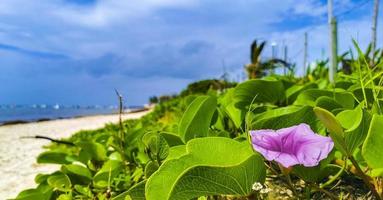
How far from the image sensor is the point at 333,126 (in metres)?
Answer: 0.71

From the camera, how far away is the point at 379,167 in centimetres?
77

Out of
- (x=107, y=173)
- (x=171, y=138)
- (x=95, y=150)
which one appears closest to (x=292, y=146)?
(x=171, y=138)

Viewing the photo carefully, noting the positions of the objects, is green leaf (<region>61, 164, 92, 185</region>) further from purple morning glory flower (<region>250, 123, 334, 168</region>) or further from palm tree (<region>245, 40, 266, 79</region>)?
palm tree (<region>245, 40, 266, 79</region>)

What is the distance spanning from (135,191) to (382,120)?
49 cm

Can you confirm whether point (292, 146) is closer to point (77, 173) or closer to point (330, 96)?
point (330, 96)

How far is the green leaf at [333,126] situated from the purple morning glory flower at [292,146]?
28 millimetres

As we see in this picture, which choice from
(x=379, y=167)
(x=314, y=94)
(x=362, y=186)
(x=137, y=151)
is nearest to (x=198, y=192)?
(x=379, y=167)

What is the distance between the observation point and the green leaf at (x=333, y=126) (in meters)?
0.68

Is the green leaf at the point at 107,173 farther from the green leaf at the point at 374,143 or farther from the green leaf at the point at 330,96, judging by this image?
the green leaf at the point at 374,143

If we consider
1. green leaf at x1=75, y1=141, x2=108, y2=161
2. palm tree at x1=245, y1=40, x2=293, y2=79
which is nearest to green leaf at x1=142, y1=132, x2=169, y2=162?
green leaf at x1=75, y1=141, x2=108, y2=161

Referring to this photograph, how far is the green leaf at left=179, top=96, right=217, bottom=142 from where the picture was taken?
1.07 metres

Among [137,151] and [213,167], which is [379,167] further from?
[137,151]

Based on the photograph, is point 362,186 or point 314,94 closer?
point 362,186

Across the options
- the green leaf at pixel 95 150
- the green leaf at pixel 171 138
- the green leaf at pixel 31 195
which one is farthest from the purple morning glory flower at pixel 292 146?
the green leaf at pixel 95 150
